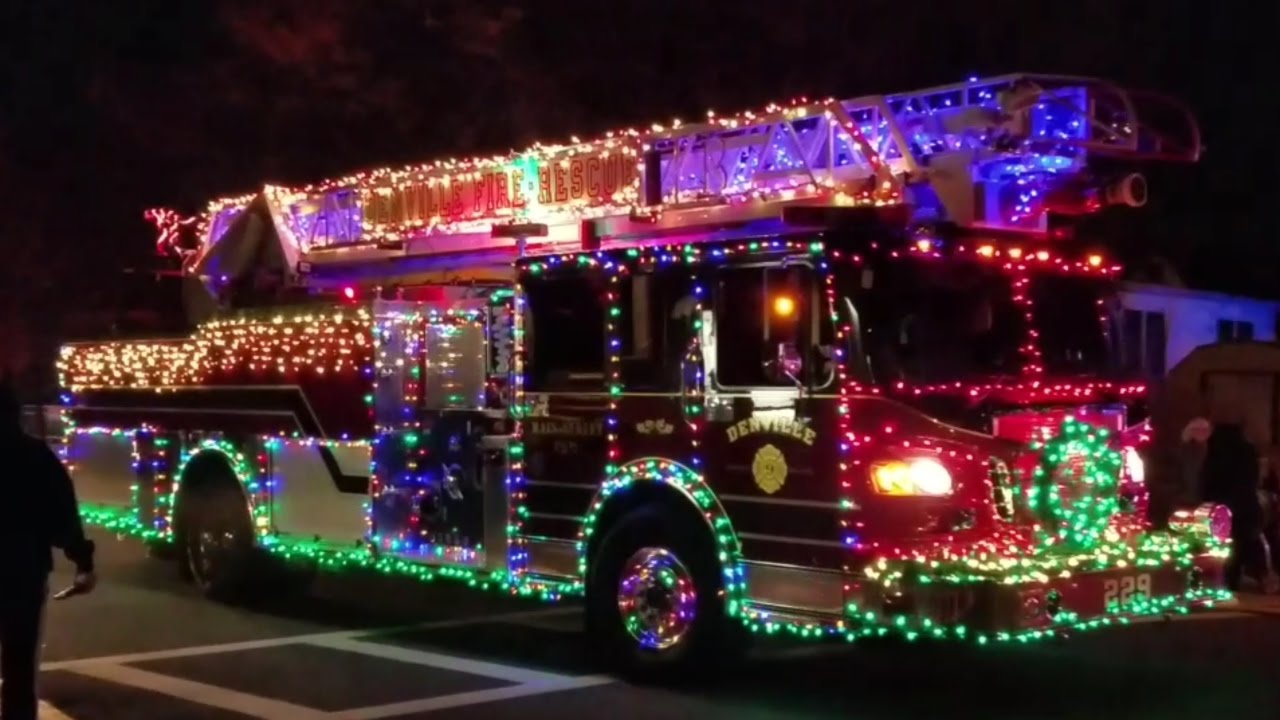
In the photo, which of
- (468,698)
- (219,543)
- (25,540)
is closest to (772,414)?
(468,698)

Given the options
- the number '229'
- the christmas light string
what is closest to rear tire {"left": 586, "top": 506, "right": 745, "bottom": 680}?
the christmas light string

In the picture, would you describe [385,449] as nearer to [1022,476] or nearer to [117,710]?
[117,710]

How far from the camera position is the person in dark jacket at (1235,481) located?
12500mm

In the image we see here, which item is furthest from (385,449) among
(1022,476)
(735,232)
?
(1022,476)

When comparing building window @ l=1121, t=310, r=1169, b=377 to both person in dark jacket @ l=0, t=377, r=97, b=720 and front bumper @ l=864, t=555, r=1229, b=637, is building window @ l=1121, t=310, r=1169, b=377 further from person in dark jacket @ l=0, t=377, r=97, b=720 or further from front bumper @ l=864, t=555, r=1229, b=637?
person in dark jacket @ l=0, t=377, r=97, b=720

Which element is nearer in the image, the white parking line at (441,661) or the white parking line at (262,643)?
the white parking line at (441,661)

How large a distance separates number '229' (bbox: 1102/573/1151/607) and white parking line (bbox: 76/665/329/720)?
406 cm

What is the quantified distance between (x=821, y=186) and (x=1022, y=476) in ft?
7.23

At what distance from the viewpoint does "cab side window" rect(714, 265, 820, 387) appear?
324 inches

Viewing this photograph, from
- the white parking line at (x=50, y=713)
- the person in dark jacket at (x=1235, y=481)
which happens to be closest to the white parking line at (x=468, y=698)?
the white parking line at (x=50, y=713)

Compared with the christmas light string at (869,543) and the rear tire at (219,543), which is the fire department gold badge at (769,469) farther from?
the rear tire at (219,543)

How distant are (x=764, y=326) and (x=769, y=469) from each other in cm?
76

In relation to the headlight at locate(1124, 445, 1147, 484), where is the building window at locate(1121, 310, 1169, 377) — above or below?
above

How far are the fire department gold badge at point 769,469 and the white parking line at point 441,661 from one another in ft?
6.29
